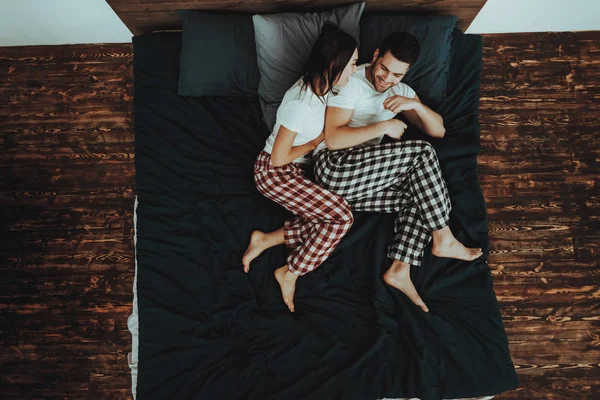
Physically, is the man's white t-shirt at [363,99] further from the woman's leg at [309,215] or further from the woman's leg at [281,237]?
the woman's leg at [281,237]

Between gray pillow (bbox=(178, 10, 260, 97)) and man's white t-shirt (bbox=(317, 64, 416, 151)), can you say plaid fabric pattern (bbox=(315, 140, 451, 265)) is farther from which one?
gray pillow (bbox=(178, 10, 260, 97))

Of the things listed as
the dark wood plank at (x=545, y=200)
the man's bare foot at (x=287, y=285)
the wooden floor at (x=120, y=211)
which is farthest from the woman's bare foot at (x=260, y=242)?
the dark wood plank at (x=545, y=200)

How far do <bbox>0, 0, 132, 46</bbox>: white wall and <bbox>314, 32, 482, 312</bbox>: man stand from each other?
1392 millimetres

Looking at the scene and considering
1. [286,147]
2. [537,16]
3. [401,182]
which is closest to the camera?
[286,147]

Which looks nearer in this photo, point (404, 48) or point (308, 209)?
point (404, 48)

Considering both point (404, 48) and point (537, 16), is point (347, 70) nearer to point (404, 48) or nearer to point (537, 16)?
point (404, 48)

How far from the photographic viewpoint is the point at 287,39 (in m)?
1.67

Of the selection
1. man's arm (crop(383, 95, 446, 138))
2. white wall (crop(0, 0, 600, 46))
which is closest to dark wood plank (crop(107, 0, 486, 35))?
white wall (crop(0, 0, 600, 46))

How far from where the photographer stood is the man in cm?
150

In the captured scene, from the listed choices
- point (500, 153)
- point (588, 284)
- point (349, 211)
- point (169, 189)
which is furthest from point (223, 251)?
point (588, 284)

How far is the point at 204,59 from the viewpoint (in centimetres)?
175

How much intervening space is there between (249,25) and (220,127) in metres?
0.45

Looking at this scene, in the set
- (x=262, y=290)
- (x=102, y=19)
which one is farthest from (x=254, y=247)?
(x=102, y=19)

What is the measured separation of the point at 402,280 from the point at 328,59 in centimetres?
86
